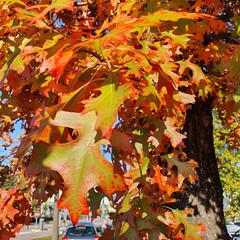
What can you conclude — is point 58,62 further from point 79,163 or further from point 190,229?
point 190,229

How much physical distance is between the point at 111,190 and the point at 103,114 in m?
0.25

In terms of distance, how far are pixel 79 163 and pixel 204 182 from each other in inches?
105

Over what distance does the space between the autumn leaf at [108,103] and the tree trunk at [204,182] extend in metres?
2.55

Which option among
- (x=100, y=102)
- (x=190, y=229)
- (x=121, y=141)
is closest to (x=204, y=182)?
(x=190, y=229)

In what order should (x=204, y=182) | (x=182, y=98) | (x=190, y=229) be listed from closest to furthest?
(x=182, y=98), (x=190, y=229), (x=204, y=182)

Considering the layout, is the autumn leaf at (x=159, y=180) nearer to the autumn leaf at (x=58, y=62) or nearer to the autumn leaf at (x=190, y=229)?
the autumn leaf at (x=190, y=229)

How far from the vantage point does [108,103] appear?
128 centimetres

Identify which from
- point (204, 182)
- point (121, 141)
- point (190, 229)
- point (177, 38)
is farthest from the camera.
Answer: point (204, 182)

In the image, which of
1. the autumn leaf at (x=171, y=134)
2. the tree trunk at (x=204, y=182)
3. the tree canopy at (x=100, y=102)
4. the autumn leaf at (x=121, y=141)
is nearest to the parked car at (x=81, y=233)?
the tree trunk at (x=204, y=182)

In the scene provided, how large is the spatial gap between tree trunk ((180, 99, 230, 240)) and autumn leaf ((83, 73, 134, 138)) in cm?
255

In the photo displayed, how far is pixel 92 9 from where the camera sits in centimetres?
294

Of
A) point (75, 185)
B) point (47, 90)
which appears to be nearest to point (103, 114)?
point (75, 185)

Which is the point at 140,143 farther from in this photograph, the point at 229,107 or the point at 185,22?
the point at 229,107

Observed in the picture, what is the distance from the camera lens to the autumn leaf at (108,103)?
1.21 meters
